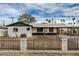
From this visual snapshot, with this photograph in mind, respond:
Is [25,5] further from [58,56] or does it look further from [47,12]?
[58,56]

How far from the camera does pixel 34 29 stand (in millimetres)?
5059

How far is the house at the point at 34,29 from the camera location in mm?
5020

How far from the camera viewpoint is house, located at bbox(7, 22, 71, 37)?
16.5 ft

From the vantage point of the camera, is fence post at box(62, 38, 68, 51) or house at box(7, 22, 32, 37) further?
fence post at box(62, 38, 68, 51)

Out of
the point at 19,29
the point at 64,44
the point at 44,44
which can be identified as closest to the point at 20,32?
the point at 19,29

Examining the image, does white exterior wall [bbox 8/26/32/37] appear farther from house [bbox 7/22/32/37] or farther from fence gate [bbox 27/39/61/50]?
fence gate [bbox 27/39/61/50]

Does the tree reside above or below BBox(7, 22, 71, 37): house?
above

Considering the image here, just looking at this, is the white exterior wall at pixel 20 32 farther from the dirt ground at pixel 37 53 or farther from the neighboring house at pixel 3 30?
the dirt ground at pixel 37 53

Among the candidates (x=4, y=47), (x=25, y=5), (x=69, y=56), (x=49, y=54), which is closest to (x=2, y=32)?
(x=4, y=47)

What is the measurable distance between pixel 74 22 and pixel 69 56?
0.73 meters

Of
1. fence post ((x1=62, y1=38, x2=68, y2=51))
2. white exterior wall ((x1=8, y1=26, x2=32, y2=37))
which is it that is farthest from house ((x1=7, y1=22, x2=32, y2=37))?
fence post ((x1=62, y1=38, x2=68, y2=51))

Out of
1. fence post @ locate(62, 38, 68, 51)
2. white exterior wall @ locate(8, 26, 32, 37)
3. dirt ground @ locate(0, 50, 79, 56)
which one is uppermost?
white exterior wall @ locate(8, 26, 32, 37)

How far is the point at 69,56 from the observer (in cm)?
507

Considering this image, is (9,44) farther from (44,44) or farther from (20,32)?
A: (44,44)
